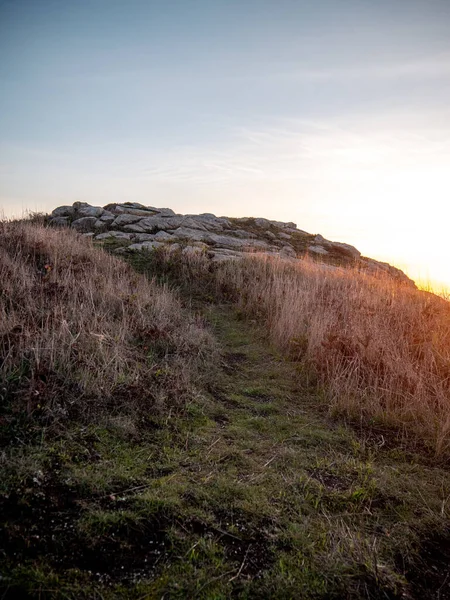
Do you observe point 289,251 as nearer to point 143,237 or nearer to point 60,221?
point 143,237

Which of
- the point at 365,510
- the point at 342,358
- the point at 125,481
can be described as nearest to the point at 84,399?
the point at 125,481

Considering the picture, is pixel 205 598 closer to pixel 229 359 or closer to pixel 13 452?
pixel 13 452

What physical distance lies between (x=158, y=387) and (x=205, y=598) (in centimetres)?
247

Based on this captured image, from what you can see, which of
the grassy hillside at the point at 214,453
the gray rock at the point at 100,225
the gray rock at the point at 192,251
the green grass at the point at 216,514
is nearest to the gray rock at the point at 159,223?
the gray rock at the point at 100,225

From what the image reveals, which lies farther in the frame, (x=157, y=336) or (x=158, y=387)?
(x=157, y=336)

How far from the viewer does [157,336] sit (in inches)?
220

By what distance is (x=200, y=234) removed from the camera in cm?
1686

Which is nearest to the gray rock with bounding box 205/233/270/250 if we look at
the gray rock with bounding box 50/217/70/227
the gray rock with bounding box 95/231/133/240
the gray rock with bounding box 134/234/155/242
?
the gray rock with bounding box 134/234/155/242

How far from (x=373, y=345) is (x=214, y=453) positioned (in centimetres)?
305

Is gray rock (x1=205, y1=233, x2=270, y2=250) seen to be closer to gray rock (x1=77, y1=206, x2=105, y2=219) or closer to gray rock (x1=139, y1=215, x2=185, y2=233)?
gray rock (x1=139, y1=215, x2=185, y2=233)

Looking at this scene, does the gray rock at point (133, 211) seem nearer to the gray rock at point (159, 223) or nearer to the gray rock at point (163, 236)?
the gray rock at point (159, 223)

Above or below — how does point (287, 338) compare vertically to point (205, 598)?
above

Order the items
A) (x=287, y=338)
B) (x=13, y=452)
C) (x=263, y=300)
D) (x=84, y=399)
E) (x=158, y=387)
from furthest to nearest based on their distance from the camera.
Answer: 1. (x=263, y=300)
2. (x=287, y=338)
3. (x=158, y=387)
4. (x=84, y=399)
5. (x=13, y=452)

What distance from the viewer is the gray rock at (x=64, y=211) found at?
19966mm
